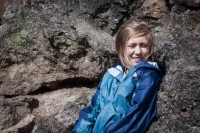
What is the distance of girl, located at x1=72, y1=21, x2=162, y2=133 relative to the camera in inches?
93.7

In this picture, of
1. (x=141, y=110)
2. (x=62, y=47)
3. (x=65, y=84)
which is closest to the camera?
(x=141, y=110)

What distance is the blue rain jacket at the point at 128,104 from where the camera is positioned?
237 cm

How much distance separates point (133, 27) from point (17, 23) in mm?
2027

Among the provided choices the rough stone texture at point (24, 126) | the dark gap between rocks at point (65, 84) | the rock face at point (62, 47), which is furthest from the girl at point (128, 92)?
the dark gap between rocks at point (65, 84)

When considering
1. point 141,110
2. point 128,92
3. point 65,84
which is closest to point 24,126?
point 65,84

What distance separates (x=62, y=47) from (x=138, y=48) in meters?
1.42

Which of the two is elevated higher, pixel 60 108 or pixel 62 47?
pixel 62 47

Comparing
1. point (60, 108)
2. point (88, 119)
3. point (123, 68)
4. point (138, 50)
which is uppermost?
point (138, 50)

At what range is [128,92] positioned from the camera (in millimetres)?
2527

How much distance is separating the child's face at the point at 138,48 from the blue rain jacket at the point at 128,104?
0.21 metres

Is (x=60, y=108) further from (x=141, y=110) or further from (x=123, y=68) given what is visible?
(x=141, y=110)

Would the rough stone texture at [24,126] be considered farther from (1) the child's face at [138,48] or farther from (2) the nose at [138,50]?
(2) the nose at [138,50]

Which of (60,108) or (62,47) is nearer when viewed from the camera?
(60,108)

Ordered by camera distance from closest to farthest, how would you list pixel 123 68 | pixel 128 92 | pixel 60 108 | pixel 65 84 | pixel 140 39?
pixel 128 92 < pixel 140 39 < pixel 123 68 < pixel 60 108 < pixel 65 84
